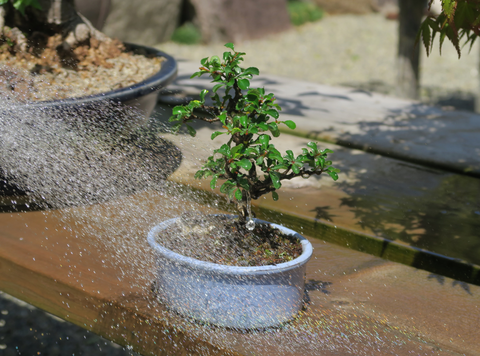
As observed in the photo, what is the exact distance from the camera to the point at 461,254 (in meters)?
2.18

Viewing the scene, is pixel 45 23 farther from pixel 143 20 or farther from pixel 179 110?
pixel 143 20

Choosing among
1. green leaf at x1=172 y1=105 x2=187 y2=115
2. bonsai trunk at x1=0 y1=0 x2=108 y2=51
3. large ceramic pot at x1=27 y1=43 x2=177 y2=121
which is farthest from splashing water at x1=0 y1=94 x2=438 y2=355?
bonsai trunk at x1=0 y1=0 x2=108 y2=51

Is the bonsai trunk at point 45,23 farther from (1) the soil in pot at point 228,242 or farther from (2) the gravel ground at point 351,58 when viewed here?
(2) the gravel ground at point 351,58

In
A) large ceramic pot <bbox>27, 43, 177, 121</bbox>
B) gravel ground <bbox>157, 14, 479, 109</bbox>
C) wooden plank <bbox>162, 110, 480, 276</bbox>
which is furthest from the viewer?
gravel ground <bbox>157, 14, 479, 109</bbox>

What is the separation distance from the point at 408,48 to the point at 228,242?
382 centimetres

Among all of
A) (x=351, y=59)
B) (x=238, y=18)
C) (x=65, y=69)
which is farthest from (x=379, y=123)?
(x=238, y=18)

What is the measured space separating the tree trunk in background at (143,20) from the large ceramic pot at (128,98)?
4.35 metres

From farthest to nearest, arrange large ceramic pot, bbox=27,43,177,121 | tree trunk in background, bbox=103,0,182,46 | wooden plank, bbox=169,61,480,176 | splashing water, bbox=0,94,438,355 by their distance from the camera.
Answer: tree trunk in background, bbox=103,0,182,46 → wooden plank, bbox=169,61,480,176 → large ceramic pot, bbox=27,43,177,121 → splashing water, bbox=0,94,438,355

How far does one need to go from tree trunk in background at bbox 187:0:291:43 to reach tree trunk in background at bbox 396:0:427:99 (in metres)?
3.84

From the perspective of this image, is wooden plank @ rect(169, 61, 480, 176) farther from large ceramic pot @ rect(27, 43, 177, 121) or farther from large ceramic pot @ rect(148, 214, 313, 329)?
large ceramic pot @ rect(148, 214, 313, 329)

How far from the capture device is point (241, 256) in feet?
5.49

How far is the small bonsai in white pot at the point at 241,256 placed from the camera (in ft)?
5.15

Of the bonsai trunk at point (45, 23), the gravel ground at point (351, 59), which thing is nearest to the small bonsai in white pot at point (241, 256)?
the bonsai trunk at point (45, 23)

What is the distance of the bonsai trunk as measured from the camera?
2.98 meters
